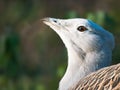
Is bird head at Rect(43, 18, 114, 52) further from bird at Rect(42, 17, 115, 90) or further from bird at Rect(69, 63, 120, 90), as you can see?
bird at Rect(69, 63, 120, 90)

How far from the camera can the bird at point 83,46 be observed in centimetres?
605

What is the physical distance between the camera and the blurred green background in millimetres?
8477

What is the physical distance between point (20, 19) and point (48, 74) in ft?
2.97

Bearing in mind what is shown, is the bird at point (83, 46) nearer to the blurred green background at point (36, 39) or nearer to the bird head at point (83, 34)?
the bird head at point (83, 34)

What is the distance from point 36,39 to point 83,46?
16.0ft

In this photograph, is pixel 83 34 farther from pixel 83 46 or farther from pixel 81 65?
pixel 81 65

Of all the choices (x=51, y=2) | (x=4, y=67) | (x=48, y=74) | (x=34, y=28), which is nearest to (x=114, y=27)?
(x=4, y=67)

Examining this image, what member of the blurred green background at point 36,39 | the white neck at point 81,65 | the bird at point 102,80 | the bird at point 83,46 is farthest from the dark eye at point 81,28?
the blurred green background at point 36,39

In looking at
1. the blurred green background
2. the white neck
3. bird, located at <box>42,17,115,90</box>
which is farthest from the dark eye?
the blurred green background

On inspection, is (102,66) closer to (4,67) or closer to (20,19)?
(4,67)

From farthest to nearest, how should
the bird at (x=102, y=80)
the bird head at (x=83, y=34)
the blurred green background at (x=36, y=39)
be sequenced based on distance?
the blurred green background at (x=36, y=39)
the bird head at (x=83, y=34)
the bird at (x=102, y=80)

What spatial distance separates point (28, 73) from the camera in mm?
9914

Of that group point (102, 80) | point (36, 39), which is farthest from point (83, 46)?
point (36, 39)

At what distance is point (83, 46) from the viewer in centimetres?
623
